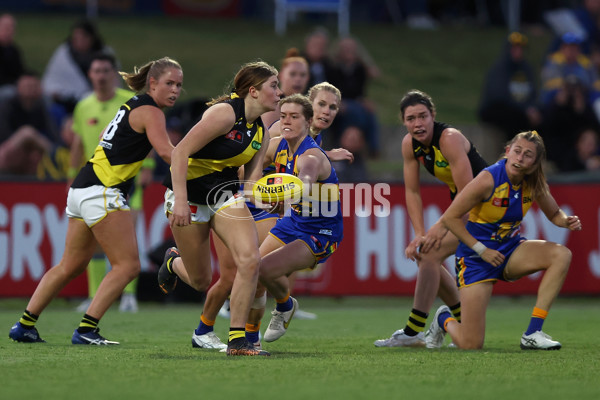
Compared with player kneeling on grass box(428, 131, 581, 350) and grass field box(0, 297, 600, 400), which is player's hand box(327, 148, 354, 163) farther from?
grass field box(0, 297, 600, 400)

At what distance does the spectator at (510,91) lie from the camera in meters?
16.9

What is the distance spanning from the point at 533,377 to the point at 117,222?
11.8 feet

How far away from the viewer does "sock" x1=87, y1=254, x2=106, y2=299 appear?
38.9ft

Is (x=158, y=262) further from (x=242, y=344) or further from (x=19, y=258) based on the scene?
(x=242, y=344)

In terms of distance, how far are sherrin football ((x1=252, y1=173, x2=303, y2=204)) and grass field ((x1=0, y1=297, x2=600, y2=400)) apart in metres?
1.20

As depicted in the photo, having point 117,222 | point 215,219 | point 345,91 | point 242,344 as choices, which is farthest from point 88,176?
point 345,91

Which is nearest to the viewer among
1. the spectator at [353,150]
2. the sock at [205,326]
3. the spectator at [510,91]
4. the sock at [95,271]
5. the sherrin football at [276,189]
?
the sherrin football at [276,189]

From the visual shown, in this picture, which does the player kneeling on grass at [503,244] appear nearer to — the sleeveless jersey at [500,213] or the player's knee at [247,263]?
the sleeveless jersey at [500,213]

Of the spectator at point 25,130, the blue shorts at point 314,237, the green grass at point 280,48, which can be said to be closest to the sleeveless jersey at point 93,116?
the spectator at point 25,130

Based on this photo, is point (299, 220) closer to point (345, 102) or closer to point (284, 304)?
point (284, 304)

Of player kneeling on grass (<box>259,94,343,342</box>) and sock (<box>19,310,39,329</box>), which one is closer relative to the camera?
player kneeling on grass (<box>259,94,343,342</box>)

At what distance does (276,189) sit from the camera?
7543 millimetres

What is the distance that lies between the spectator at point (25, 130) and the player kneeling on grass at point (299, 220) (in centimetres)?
690

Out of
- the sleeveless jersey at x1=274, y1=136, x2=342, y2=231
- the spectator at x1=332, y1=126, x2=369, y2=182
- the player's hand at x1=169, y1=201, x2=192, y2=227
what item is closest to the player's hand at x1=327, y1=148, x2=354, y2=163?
the sleeveless jersey at x1=274, y1=136, x2=342, y2=231
